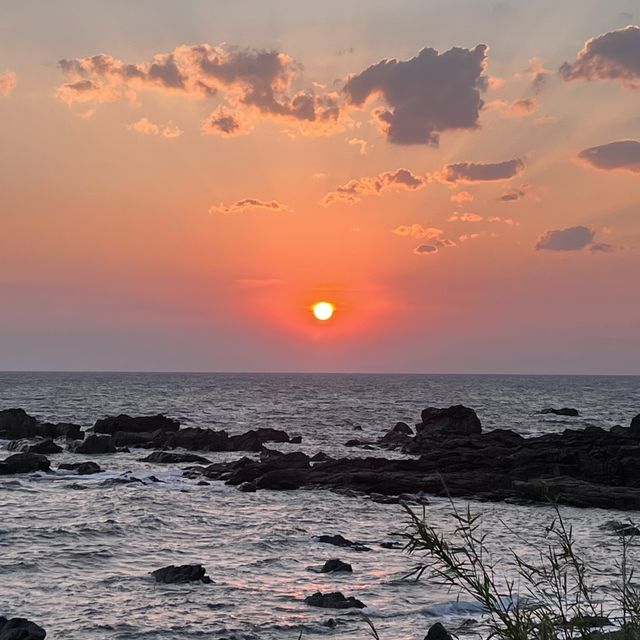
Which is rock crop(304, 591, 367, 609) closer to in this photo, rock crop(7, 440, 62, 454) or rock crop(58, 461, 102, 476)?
rock crop(58, 461, 102, 476)

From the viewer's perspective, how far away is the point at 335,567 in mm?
19422

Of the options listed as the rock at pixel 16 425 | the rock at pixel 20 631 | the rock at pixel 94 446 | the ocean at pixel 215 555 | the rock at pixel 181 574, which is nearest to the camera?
the rock at pixel 20 631

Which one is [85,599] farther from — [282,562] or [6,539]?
[6,539]

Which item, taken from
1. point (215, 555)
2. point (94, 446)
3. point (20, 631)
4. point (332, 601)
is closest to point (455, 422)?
point (94, 446)

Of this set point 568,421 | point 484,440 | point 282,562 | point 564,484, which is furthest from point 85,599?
point 568,421

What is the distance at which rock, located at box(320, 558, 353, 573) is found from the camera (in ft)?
63.6

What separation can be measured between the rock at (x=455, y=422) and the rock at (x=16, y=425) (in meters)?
33.6

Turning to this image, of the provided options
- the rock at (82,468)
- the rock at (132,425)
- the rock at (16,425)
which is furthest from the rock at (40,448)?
the rock at (132,425)

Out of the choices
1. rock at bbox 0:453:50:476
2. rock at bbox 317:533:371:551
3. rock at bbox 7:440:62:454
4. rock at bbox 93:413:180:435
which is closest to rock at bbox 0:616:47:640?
rock at bbox 317:533:371:551

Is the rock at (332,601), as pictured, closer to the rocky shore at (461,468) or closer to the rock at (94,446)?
the rocky shore at (461,468)

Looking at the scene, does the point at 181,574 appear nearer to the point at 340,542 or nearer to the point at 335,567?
the point at 335,567

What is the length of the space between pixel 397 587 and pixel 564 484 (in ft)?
60.9

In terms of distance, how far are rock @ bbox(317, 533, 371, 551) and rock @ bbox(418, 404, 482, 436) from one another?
34.7 m

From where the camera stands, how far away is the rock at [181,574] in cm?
1812
